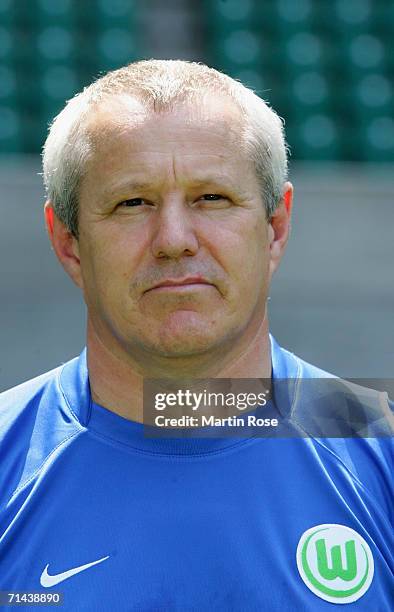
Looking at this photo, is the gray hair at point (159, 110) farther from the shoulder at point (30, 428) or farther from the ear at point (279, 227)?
the shoulder at point (30, 428)

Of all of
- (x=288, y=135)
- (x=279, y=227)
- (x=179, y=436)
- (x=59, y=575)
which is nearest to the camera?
(x=59, y=575)

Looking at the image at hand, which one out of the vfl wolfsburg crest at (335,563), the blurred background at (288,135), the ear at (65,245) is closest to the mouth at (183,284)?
the ear at (65,245)

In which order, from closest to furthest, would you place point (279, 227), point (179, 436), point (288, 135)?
point (179, 436) < point (279, 227) < point (288, 135)

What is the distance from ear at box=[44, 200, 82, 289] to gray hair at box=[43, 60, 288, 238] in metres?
0.02

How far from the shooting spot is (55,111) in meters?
6.78

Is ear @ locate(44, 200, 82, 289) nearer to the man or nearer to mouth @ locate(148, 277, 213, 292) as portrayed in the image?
the man

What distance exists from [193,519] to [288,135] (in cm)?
561

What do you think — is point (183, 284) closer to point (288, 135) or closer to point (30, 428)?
point (30, 428)

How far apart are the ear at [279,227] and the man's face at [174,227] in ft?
0.32

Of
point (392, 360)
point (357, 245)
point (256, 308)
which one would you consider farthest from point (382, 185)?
point (256, 308)

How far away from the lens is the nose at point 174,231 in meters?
1.61

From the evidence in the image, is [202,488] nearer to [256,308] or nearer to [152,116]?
[256,308]

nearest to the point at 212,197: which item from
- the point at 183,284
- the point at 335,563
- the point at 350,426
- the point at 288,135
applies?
the point at 183,284

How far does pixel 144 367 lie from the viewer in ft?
5.80
